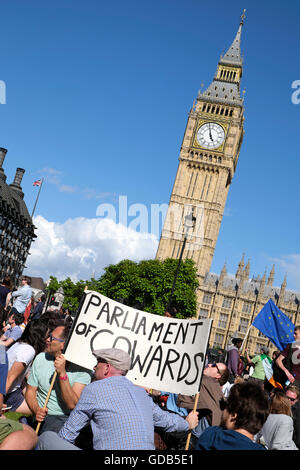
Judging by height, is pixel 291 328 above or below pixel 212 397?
above

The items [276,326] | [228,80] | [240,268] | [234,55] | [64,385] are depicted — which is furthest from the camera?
[234,55]

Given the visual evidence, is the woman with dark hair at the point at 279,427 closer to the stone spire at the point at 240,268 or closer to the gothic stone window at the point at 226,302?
the gothic stone window at the point at 226,302

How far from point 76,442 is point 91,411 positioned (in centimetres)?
69

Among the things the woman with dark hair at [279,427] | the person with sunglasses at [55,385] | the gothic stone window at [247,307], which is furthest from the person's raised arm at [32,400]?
the gothic stone window at [247,307]

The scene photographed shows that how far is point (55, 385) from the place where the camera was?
5742mm

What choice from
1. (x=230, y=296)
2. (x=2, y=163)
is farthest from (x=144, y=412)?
(x=2, y=163)

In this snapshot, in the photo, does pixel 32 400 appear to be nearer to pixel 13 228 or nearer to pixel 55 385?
pixel 55 385

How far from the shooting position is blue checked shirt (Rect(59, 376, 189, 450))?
4.19m

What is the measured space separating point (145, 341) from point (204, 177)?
71.3m

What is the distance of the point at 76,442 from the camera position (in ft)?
15.9

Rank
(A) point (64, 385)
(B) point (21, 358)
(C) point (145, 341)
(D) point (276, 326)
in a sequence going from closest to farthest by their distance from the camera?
(A) point (64, 385) → (C) point (145, 341) → (B) point (21, 358) → (D) point (276, 326)

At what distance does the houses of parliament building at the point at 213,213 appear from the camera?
74.6 metres

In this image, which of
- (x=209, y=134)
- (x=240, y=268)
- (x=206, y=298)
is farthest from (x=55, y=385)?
(x=240, y=268)
